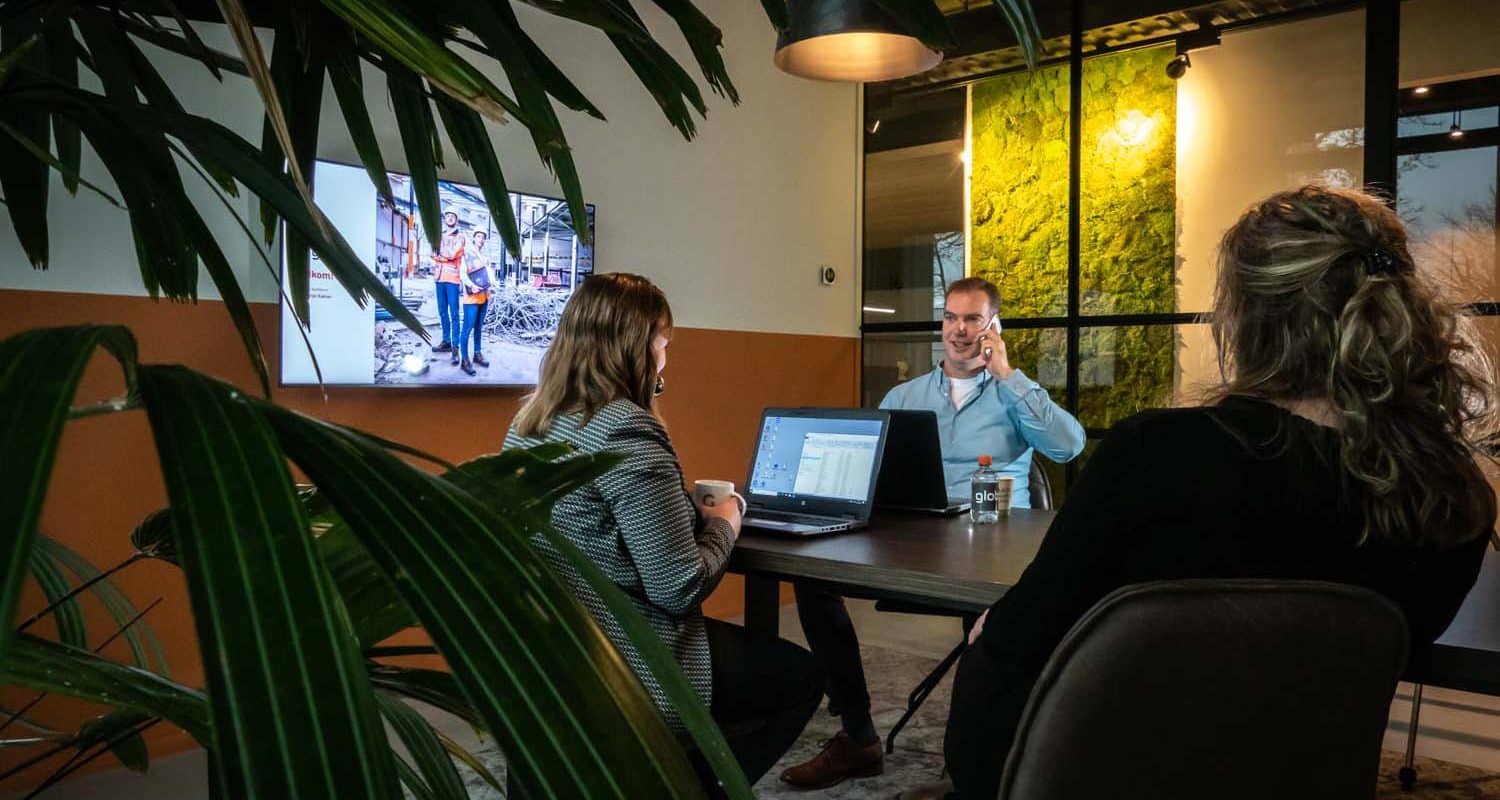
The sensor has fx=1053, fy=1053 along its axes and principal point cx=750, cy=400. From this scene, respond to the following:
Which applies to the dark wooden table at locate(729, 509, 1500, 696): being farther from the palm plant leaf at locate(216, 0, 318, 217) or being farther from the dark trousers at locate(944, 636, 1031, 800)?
the palm plant leaf at locate(216, 0, 318, 217)

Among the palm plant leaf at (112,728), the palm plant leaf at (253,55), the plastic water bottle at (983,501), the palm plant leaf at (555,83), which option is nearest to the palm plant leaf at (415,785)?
the palm plant leaf at (112,728)

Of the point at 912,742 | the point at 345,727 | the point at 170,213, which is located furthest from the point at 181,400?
the point at 912,742

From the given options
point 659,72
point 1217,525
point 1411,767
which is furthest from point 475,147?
point 1411,767

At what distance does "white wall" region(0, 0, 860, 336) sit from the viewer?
3.24 metres

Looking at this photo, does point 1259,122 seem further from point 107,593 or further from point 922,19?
point 107,593

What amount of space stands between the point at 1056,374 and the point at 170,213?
16.1 ft

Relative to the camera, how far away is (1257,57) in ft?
16.1

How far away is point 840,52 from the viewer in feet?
9.72

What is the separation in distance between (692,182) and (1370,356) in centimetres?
379

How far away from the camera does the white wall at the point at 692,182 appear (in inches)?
128

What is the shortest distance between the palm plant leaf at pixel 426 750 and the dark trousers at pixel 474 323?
318 cm

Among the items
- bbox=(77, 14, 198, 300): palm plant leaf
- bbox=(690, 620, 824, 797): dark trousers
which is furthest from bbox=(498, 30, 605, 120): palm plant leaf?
bbox=(690, 620, 824, 797): dark trousers

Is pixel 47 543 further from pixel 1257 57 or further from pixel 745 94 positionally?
pixel 1257 57

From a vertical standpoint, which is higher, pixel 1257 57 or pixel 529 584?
pixel 1257 57
